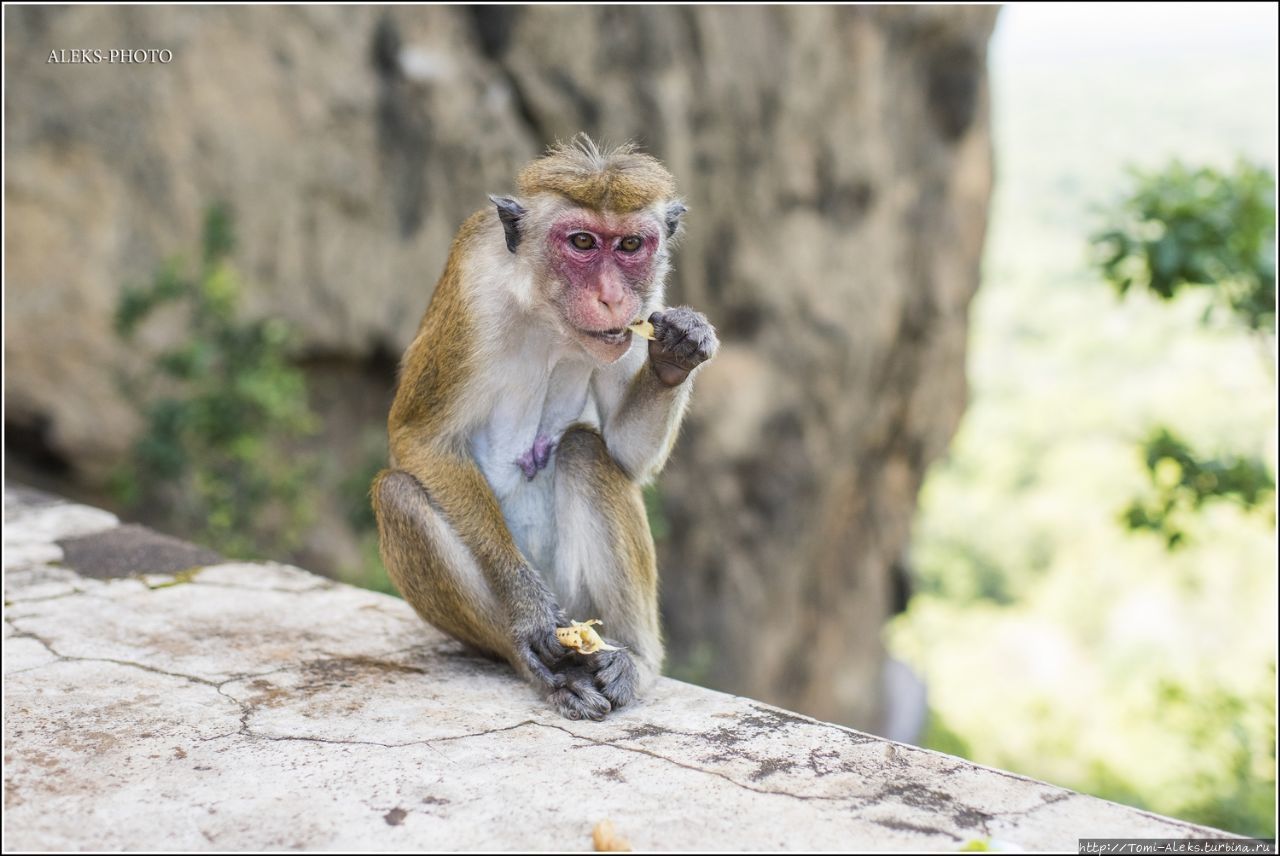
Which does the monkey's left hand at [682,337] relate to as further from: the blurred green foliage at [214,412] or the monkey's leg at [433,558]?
the blurred green foliage at [214,412]

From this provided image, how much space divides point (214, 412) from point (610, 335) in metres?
4.15

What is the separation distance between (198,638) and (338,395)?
17.2ft

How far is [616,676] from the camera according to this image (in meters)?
3.29

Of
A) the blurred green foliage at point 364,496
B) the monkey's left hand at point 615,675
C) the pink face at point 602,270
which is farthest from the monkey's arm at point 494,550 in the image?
the blurred green foliage at point 364,496

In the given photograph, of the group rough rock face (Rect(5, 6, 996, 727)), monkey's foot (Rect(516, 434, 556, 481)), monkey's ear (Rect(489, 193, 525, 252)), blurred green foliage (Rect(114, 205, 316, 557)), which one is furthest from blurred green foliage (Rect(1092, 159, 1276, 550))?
blurred green foliage (Rect(114, 205, 316, 557))

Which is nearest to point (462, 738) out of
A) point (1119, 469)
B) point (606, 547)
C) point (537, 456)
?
point (606, 547)

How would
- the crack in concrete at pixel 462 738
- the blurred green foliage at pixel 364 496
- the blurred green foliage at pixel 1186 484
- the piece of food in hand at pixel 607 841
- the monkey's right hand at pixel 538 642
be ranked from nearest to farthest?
the piece of food in hand at pixel 607 841
the crack in concrete at pixel 462 738
the monkey's right hand at pixel 538 642
the blurred green foliage at pixel 1186 484
the blurred green foliage at pixel 364 496

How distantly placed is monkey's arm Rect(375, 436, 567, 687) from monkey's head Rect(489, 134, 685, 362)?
518 mm

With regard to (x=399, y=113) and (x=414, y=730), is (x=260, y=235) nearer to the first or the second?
(x=399, y=113)

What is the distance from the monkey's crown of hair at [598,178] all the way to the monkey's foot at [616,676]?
122cm

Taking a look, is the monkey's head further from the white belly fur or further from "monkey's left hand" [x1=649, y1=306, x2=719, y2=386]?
the white belly fur

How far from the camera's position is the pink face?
10.4 feet

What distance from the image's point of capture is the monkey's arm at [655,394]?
127 inches

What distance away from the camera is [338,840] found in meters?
2.38
